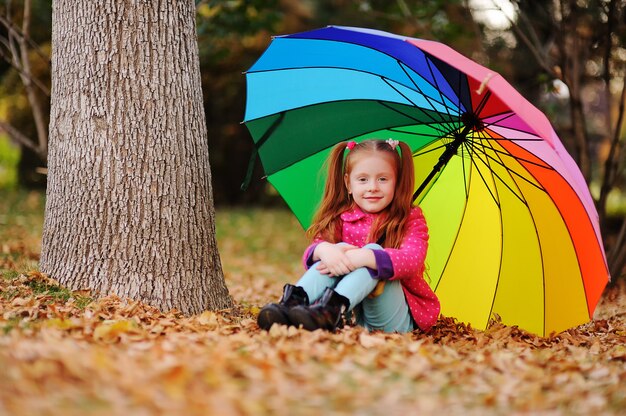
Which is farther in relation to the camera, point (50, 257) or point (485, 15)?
point (485, 15)

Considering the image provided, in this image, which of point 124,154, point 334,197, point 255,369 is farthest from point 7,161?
point 255,369

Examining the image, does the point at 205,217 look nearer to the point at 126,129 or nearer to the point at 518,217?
the point at 126,129

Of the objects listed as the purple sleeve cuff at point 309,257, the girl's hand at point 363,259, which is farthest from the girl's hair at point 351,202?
the girl's hand at point 363,259

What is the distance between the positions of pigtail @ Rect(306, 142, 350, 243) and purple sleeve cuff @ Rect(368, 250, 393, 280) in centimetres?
45

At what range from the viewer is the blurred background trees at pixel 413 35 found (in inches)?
254

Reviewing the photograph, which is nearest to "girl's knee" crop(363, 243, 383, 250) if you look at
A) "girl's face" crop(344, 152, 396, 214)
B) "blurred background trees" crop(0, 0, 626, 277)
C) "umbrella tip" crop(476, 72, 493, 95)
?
"girl's face" crop(344, 152, 396, 214)

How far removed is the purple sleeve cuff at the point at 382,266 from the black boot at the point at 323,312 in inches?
8.3

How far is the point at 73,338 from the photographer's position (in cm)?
289

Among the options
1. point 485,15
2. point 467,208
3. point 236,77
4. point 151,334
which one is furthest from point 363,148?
point 236,77

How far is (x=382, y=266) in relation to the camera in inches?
132

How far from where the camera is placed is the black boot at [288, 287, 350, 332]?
3166 millimetres

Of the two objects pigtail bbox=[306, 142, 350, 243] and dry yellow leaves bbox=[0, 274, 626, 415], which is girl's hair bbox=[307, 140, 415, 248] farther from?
dry yellow leaves bbox=[0, 274, 626, 415]

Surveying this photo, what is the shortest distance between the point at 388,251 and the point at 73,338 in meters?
1.51

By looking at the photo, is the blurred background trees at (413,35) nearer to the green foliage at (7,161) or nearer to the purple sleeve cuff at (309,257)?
the green foliage at (7,161)
